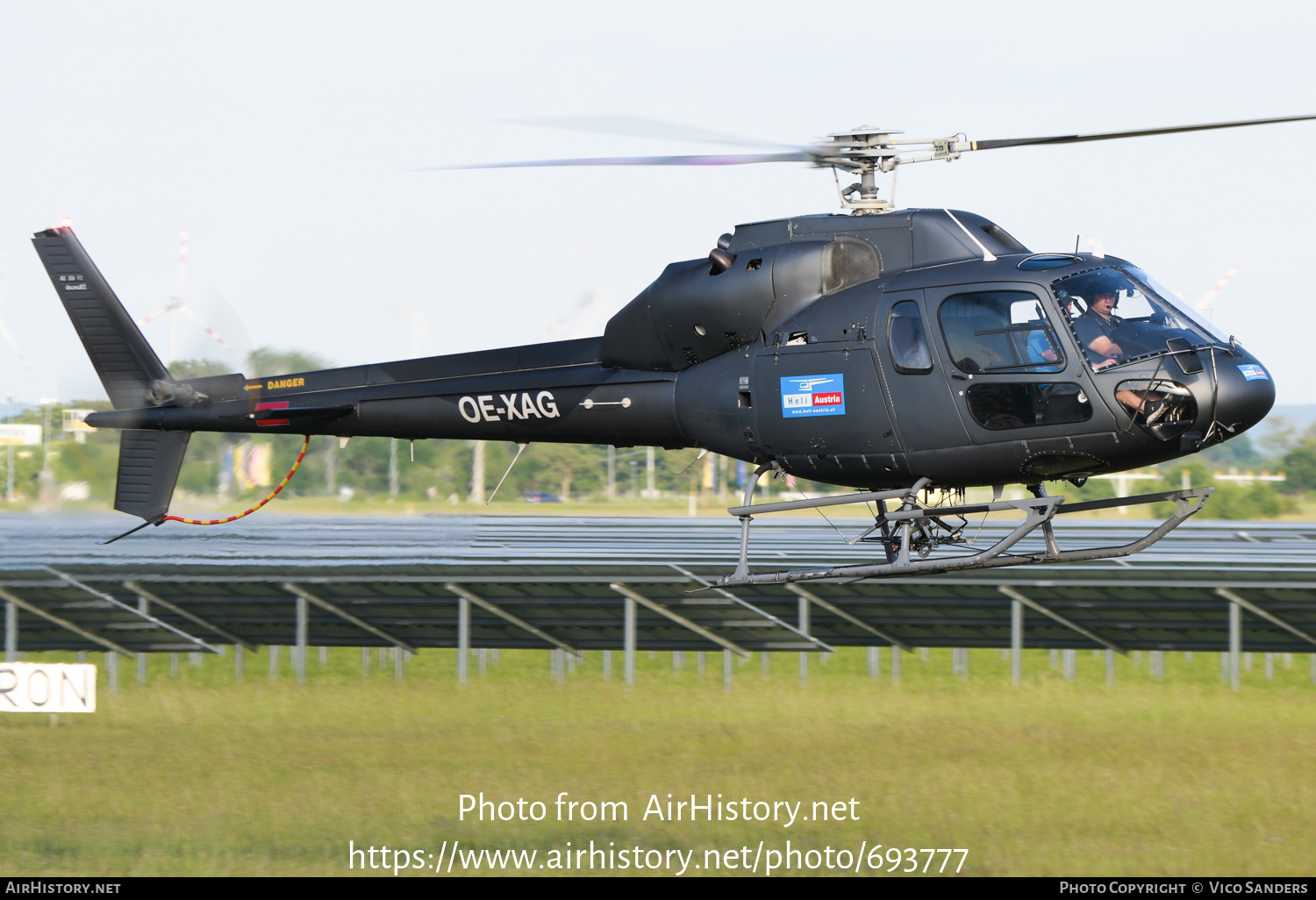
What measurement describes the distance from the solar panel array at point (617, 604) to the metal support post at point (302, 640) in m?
0.12

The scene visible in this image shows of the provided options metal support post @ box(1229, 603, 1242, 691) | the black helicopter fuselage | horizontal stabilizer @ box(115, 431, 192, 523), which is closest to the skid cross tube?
the black helicopter fuselage

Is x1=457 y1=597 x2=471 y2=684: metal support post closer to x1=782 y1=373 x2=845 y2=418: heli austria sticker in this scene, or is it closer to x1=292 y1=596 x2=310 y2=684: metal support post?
x1=292 y1=596 x2=310 y2=684: metal support post

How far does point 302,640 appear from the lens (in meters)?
20.1

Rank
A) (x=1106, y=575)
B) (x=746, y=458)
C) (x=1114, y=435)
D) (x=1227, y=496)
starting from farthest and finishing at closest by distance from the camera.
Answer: (x=1227, y=496)
(x=1106, y=575)
(x=746, y=458)
(x=1114, y=435)

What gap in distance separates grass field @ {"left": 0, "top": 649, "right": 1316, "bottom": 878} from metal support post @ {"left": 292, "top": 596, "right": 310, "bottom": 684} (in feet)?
0.69

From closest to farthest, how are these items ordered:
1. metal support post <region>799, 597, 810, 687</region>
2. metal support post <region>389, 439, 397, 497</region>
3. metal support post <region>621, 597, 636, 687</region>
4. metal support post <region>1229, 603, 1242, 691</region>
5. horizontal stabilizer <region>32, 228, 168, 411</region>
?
horizontal stabilizer <region>32, 228, 168, 411</region>
metal support post <region>1229, 603, 1242, 691</region>
metal support post <region>621, 597, 636, 687</region>
metal support post <region>799, 597, 810, 687</region>
metal support post <region>389, 439, 397, 497</region>

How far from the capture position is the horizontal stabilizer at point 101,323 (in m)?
17.7

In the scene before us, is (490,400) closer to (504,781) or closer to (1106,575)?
(504,781)

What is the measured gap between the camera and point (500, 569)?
19875 mm

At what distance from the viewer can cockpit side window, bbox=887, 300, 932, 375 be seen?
12102 mm

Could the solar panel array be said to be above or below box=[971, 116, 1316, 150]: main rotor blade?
below

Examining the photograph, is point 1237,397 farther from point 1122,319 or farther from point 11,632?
point 11,632

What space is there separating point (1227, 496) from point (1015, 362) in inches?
2189
